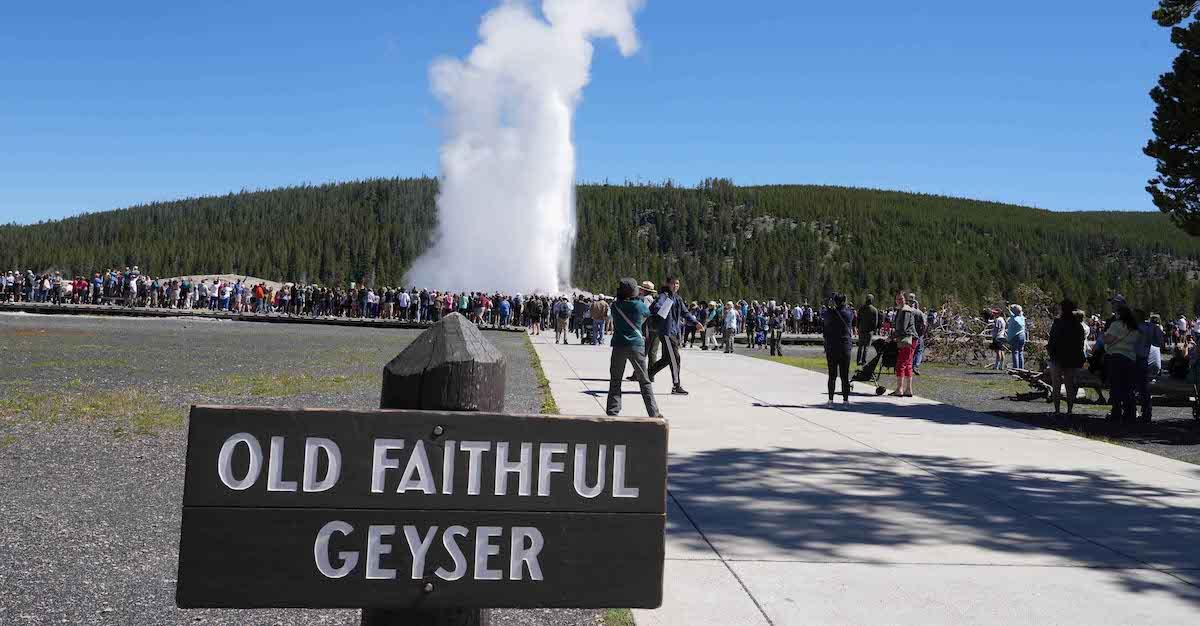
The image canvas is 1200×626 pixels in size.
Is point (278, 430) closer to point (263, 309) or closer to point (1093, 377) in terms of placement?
point (1093, 377)

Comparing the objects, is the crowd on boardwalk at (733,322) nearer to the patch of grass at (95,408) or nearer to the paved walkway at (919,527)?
Answer: the paved walkway at (919,527)

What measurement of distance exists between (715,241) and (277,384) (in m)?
142

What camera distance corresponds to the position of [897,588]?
442cm

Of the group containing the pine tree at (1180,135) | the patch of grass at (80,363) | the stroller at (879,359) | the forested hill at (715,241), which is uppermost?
the forested hill at (715,241)

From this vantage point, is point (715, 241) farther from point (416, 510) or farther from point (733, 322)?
point (416, 510)

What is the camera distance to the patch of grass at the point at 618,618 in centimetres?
389

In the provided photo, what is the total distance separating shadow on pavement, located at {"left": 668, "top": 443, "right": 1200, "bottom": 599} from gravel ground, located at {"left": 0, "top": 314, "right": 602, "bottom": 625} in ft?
5.03

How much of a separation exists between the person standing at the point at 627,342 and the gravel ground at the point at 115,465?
3.10 ft

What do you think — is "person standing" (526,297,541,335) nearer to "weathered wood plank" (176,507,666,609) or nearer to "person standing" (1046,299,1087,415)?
"person standing" (1046,299,1087,415)

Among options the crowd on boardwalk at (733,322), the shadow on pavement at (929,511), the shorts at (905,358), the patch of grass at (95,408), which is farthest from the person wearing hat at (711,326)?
the shadow on pavement at (929,511)

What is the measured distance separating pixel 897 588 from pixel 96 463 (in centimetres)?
535

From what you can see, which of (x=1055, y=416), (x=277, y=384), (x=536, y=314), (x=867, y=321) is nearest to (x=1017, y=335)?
(x=867, y=321)

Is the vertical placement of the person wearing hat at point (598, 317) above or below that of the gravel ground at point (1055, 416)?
above

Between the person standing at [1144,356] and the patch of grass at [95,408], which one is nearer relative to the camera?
the patch of grass at [95,408]
